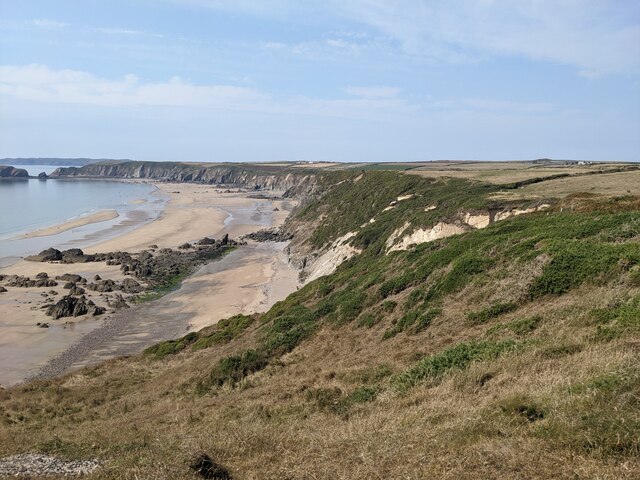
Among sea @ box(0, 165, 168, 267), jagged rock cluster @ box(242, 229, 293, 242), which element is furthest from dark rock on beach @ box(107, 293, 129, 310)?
jagged rock cluster @ box(242, 229, 293, 242)

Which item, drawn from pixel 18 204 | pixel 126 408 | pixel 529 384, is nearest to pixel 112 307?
pixel 126 408

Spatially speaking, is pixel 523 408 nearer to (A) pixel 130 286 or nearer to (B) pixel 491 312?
(B) pixel 491 312

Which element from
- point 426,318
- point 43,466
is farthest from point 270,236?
point 43,466

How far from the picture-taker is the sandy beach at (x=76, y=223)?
77.5 metres

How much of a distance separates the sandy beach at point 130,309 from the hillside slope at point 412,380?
6.05m

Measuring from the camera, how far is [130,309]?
A: 4031cm

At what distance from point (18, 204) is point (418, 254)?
11872cm

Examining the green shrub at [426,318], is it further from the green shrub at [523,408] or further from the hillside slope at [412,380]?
the green shrub at [523,408]

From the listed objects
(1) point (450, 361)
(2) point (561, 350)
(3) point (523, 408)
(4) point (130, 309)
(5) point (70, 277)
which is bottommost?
(4) point (130, 309)

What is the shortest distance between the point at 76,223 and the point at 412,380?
296ft

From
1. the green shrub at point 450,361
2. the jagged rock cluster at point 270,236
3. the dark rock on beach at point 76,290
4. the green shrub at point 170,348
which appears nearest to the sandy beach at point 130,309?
the dark rock on beach at point 76,290

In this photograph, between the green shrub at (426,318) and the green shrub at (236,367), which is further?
the green shrub at (236,367)

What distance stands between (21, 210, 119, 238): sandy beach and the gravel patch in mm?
74520

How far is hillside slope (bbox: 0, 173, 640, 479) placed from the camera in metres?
7.57
